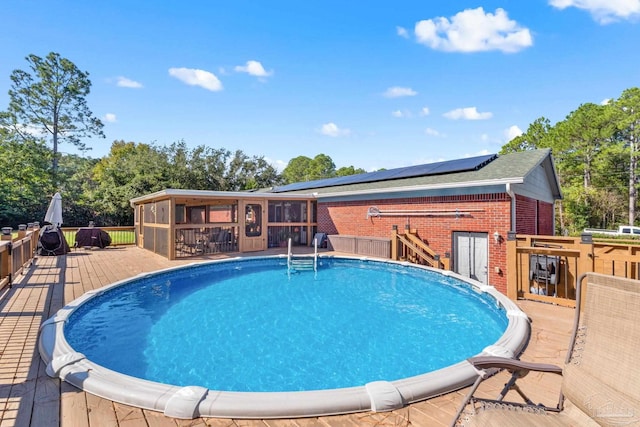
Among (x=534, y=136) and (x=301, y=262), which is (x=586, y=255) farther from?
(x=534, y=136)

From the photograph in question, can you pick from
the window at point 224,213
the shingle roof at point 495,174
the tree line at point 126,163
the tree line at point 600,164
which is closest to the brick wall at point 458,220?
the shingle roof at point 495,174

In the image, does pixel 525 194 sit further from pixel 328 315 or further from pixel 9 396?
pixel 9 396

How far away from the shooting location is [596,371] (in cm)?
193

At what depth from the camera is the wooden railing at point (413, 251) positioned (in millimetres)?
9258

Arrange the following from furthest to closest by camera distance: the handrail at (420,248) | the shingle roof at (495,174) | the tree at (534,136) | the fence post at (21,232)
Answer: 1. the tree at (534,136)
2. the fence post at (21,232)
3. the handrail at (420,248)
4. the shingle roof at (495,174)

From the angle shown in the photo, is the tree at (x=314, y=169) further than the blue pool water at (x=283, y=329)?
Yes

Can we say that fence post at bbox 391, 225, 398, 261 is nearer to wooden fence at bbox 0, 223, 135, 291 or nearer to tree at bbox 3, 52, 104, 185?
wooden fence at bbox 0, 223, 135, 291

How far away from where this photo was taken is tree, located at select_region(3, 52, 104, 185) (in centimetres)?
2417

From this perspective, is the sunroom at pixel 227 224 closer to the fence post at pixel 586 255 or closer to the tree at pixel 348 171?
the fence post at pixel 586 255

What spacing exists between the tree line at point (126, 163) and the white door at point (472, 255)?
21.5 metres

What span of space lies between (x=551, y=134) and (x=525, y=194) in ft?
85.8

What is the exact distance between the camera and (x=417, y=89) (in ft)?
49.8

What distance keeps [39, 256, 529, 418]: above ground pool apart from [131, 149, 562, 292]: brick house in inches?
62.5

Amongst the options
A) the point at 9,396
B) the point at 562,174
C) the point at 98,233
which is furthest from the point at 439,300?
the point at 562,174
